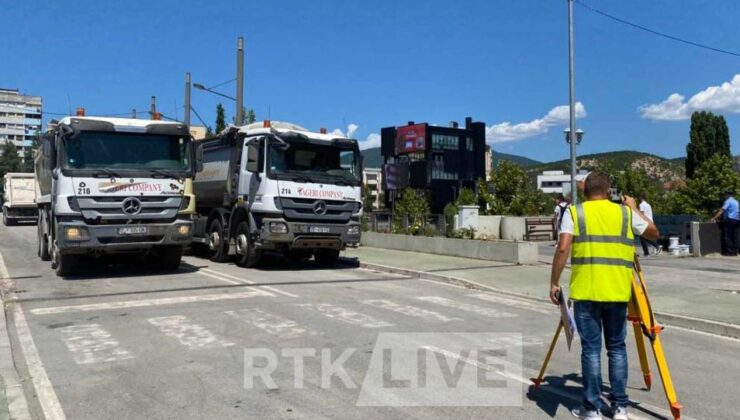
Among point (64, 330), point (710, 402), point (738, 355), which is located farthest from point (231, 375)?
point (738, 355)

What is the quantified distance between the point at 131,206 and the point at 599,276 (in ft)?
32.3

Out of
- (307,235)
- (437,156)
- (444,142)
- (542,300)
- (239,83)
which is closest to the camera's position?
(542,300)

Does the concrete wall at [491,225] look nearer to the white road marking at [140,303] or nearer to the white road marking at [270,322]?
the white road marking at [140,303]

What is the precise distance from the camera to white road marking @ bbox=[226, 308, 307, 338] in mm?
7441

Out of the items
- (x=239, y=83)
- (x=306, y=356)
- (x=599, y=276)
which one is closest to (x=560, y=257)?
(x=599, y=276)

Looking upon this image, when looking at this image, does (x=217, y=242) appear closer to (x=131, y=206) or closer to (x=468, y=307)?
(x=131, y=206)

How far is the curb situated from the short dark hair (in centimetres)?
449

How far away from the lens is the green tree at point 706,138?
6750 centimetres

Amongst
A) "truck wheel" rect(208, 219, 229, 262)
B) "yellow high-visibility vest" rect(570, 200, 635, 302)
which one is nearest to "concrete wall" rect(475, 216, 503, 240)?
"truck wheel" rect(208, 219, 229, 262)

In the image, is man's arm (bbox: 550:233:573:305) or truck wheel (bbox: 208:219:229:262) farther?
truck wheel (bbox: 208:219:229:262)

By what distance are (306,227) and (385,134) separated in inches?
4437

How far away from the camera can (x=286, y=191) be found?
13.4m

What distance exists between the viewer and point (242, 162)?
1461 centimetres

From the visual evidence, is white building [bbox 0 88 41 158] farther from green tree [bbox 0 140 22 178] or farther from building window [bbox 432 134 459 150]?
building window [bbox 432 134 459 150]
